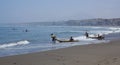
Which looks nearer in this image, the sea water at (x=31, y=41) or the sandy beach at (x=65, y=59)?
the sandy beach at (x=65, y=59)

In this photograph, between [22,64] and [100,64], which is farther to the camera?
[22,64]

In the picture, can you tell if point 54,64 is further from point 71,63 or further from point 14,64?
point 14,64

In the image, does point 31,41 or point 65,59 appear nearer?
point 65,59

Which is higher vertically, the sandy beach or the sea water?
the sandy beach

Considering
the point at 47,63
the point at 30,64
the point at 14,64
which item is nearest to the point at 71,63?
the point at 47,63

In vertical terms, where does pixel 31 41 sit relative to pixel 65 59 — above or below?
below

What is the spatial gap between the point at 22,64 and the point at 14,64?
465mm

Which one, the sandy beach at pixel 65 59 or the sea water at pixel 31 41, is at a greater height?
the sandy beach at pixel 65 59

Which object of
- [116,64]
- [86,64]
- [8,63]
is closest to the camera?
[116,64]

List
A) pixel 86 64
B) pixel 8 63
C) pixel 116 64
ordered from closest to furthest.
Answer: pixel 116 64 < pixel 86 64 < pixel 8 63

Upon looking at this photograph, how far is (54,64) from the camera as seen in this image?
43.4ft

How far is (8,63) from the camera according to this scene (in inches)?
561

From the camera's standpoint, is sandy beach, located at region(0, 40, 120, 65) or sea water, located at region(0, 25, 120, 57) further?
sea water, located at region(0, 25, 120, 57)

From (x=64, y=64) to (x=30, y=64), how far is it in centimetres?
190
